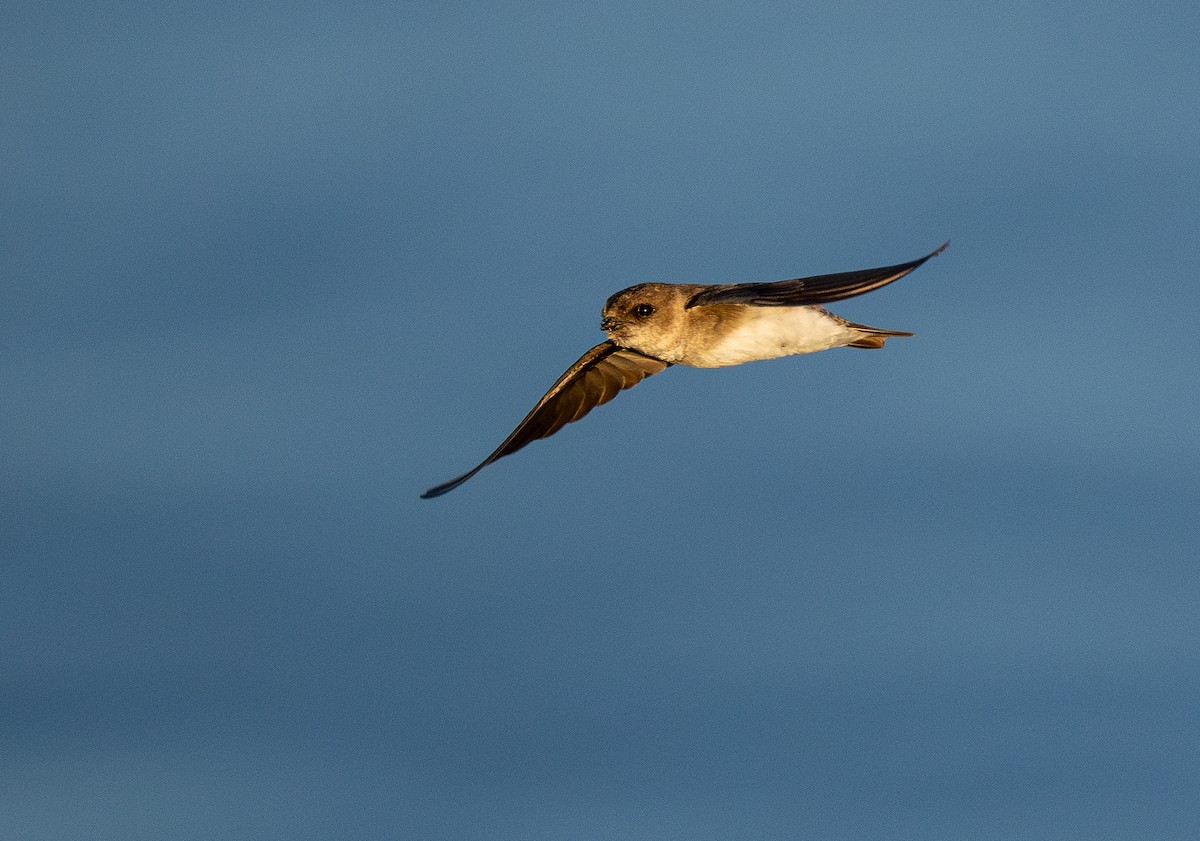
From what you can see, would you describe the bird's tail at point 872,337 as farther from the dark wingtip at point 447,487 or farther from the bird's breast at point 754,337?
the dark wingtip at point 447,487

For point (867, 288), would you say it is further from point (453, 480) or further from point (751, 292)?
point (453, 480)

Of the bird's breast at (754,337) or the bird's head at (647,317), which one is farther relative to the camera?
the bird's breast at (754,337)

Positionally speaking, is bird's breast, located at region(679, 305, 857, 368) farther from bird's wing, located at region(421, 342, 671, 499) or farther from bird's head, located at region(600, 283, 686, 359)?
bird's wing, located at region(421, 342, 671, 499)

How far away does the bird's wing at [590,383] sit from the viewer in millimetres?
18359

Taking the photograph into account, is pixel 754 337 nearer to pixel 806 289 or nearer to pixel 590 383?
pixel 806 289

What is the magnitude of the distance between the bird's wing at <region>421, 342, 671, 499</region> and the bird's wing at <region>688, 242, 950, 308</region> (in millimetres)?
1607

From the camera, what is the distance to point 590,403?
730 inches

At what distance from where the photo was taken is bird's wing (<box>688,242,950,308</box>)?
1430 centimetres

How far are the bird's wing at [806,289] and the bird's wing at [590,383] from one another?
5.27 feet

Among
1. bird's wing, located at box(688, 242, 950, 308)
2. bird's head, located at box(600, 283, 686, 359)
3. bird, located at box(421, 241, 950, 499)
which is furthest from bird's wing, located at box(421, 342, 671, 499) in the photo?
bird's wing, located at box(688, 242, 950, 308)

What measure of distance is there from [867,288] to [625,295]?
11.8 feet

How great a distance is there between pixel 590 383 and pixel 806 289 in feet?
12.9

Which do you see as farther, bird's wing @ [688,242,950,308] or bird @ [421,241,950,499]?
bird @ [421,241,950,499]

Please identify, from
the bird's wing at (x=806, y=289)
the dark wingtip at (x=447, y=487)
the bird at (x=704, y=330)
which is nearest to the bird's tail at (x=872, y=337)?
the bird at (x=704, y=330)
